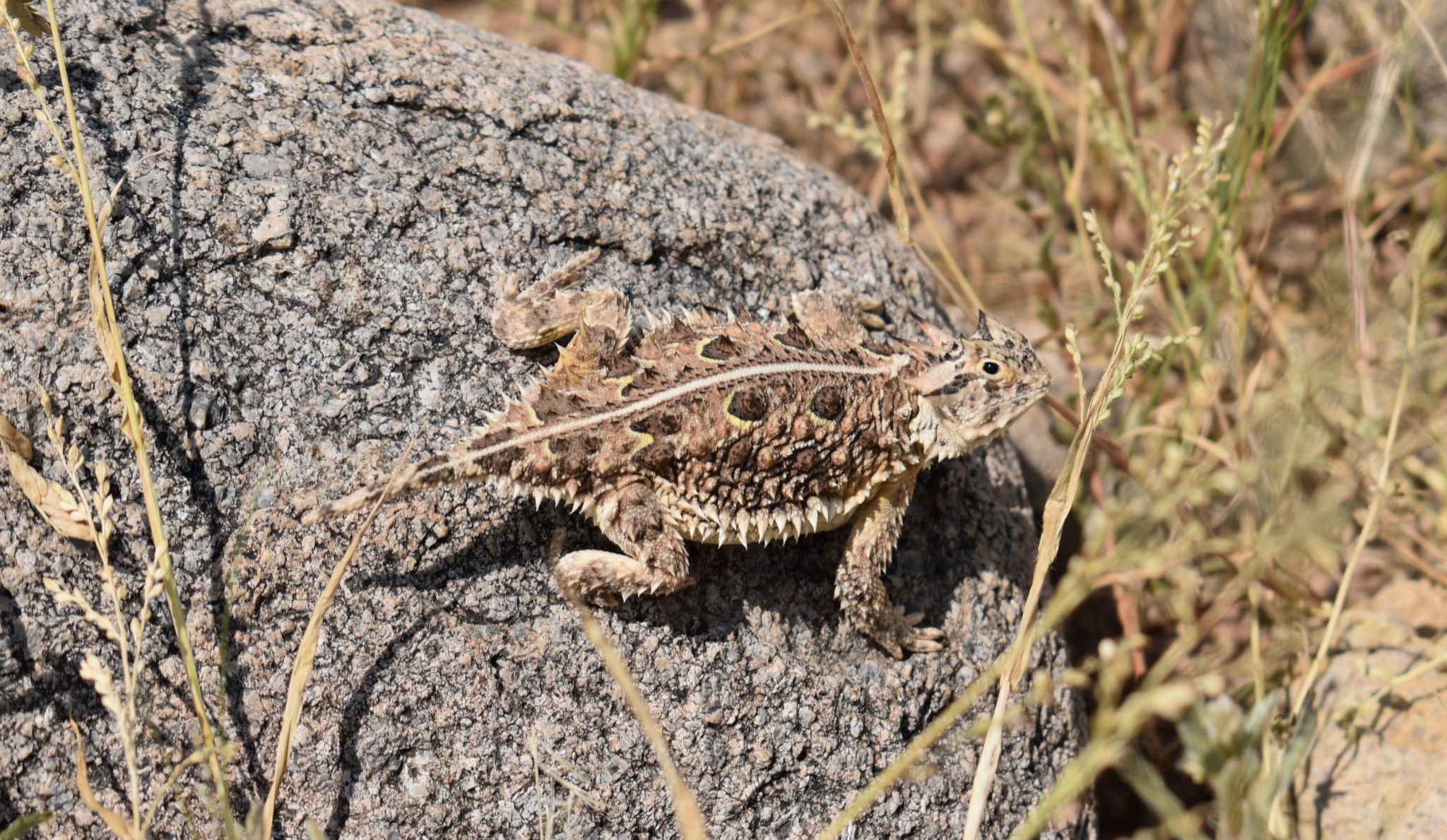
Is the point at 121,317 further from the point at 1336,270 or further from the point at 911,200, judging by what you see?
the point at 1336,270

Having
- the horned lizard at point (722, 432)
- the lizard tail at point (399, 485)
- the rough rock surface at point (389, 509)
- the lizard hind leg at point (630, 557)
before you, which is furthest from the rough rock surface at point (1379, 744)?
the lizard tail at point (399, 485)

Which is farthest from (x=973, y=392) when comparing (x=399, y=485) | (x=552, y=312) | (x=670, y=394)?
(x=399, y=485)

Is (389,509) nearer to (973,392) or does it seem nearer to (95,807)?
(95,807)

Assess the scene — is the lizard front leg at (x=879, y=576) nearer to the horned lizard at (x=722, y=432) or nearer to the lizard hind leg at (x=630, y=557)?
the horned lizard at (x=722, y=432)

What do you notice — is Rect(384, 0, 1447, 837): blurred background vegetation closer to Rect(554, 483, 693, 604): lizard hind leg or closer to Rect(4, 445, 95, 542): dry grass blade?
Rect(554, 483, 693, 604): lizard hind leg

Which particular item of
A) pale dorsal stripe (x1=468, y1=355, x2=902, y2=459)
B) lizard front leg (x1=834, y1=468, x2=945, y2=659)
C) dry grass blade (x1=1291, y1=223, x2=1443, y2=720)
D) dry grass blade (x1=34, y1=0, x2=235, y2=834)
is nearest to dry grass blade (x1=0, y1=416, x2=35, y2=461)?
dry grass blade (x1=34, y1=0, x2=235, y2=834)

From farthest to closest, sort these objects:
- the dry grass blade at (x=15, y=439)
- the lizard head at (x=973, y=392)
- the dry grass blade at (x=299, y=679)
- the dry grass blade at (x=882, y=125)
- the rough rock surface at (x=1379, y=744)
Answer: the rough rock surface at (x=1379, y=744) < the lizard head at (x=973, y=392) < the dry grass blade at (x=882, y=125) < the dry grass blade at (x=15, y=439) < the dry grass blade at (x=299, y=679)
